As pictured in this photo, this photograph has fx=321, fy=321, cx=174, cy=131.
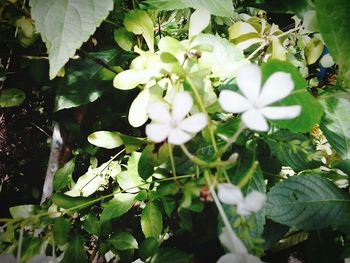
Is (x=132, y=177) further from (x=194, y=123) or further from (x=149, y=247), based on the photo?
(x=194, y=123)

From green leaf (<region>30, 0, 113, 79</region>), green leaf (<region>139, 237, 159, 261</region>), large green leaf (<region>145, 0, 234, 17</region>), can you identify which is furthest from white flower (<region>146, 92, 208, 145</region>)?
green leaf (<region>139, 237, 159, 261</region>)

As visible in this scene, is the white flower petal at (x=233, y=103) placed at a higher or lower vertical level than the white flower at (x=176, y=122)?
higher

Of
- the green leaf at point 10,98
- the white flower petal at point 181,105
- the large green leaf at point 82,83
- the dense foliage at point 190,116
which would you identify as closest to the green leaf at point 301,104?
the dense foliage at point 190,116

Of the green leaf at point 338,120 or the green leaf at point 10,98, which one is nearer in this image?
the green leaf at point 338,120

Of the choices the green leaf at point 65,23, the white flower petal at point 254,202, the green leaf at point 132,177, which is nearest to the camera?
the white flower petal at point 254,202

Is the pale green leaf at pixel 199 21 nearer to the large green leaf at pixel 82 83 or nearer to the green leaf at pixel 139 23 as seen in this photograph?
the green leaf at pixel 139 23

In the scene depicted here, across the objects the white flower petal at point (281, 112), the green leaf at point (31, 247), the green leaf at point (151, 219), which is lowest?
the green leaf at point (151, 219)
